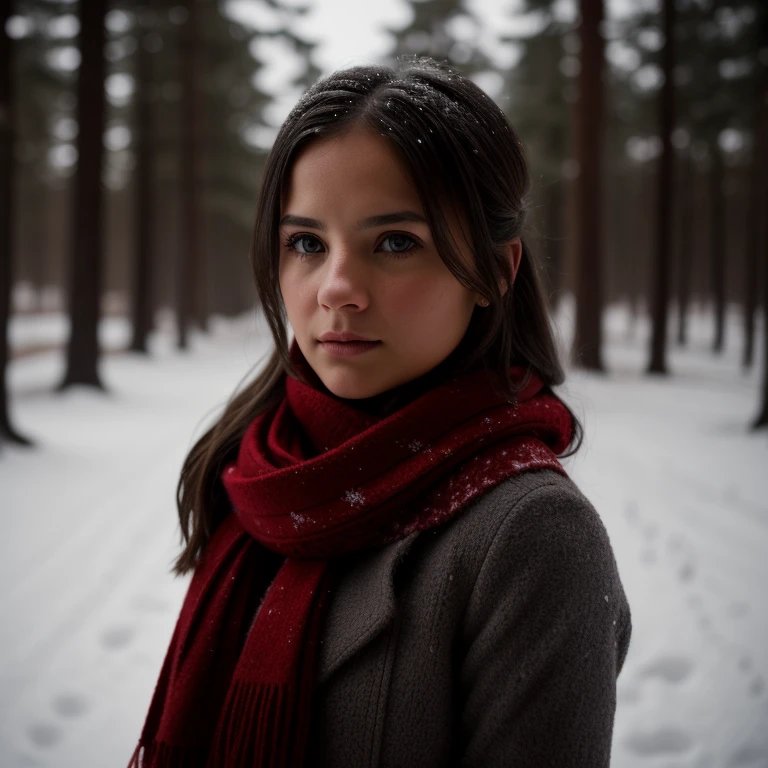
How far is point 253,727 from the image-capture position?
1129mm

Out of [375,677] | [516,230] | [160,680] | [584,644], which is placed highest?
[516,230]

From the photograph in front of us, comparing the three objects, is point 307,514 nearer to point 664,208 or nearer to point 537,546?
point 537,546

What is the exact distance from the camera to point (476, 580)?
1011 millimetres

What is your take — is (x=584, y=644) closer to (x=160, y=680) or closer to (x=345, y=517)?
(x=345, y=517)

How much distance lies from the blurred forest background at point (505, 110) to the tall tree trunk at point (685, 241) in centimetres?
7

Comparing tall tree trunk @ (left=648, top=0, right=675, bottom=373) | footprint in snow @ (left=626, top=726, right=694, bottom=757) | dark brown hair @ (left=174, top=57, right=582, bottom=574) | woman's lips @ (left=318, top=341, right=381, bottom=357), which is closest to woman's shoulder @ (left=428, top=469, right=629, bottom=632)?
dark brown hair @ (left=174, top=57, right=582, bottom=574)

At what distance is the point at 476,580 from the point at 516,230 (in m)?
0.67

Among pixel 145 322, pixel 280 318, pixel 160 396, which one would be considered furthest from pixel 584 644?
pixel 145 322

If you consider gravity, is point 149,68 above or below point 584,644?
above

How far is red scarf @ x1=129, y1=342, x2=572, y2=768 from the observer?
1.09 m

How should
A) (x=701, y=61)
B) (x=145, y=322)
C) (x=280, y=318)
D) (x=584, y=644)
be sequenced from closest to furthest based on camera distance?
(x=584, y=644), (x=280, y=318), (x=701, y=61), (x=145, y=322)

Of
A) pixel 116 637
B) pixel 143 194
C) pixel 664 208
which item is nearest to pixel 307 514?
pixel 116 637

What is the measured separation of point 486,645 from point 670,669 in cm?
279

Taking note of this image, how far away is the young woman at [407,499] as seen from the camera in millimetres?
964
